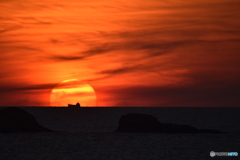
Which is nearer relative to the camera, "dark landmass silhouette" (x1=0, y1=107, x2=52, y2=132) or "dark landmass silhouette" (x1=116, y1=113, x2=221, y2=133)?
"dark landmass silhouette" (x1=0, y1=107, x2=52, y2=132)

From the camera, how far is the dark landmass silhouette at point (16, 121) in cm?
9681

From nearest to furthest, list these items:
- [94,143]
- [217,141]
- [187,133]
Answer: [94,143]
[217,141]
[187,133]

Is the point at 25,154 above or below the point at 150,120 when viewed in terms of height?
below

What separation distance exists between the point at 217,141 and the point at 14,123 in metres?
46.3

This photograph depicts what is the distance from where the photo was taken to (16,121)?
99.4 meters

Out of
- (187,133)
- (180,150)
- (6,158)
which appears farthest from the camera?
(187,133)

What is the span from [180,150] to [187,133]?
30758 mm

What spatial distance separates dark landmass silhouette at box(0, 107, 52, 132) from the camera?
318 feet

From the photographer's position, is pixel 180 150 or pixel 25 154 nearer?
pixel 25 154

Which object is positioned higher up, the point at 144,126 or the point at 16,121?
the point at 16,121

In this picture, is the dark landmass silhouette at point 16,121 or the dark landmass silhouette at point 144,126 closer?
the dark landmass silhouette at point 16,121

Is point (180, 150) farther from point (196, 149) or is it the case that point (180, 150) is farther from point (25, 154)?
point (25, 154)

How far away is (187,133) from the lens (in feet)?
321

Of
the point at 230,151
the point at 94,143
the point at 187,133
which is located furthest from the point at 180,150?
the point at 187,133
